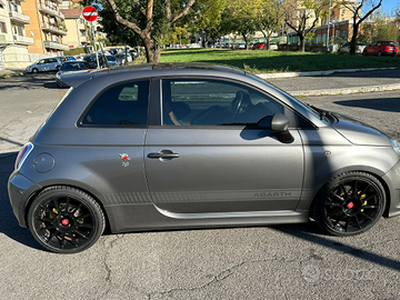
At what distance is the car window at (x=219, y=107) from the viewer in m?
3.24

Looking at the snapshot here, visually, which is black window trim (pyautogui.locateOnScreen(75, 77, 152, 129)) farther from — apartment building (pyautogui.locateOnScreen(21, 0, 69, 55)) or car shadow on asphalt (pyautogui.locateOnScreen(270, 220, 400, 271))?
apartment building (pyautogui.locateOnScreen(21, 0, 69, 55))

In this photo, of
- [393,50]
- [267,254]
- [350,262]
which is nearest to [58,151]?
[267,254]

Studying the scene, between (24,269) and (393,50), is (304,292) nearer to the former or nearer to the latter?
(24,269)

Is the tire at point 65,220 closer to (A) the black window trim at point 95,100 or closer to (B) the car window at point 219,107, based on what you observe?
(A) the black window trim at point 95,100

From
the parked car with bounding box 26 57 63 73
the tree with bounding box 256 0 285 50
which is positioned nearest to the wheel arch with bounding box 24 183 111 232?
the parked car with bounding box 26 57 63 73

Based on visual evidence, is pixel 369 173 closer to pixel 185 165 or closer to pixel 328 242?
pixel 328 242

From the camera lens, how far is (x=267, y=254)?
10.4ft

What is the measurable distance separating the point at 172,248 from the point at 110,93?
163cm

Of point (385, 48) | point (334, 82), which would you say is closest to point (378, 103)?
point (334, 82)

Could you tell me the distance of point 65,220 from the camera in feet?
10.5

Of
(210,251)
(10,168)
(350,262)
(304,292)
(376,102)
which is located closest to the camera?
(304,292)

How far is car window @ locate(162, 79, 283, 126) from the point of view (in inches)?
128

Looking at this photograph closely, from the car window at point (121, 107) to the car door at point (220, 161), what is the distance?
0.19 metres

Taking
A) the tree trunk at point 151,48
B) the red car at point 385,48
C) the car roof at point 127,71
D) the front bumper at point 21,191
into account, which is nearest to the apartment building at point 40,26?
the tree trunk at point 151,48
